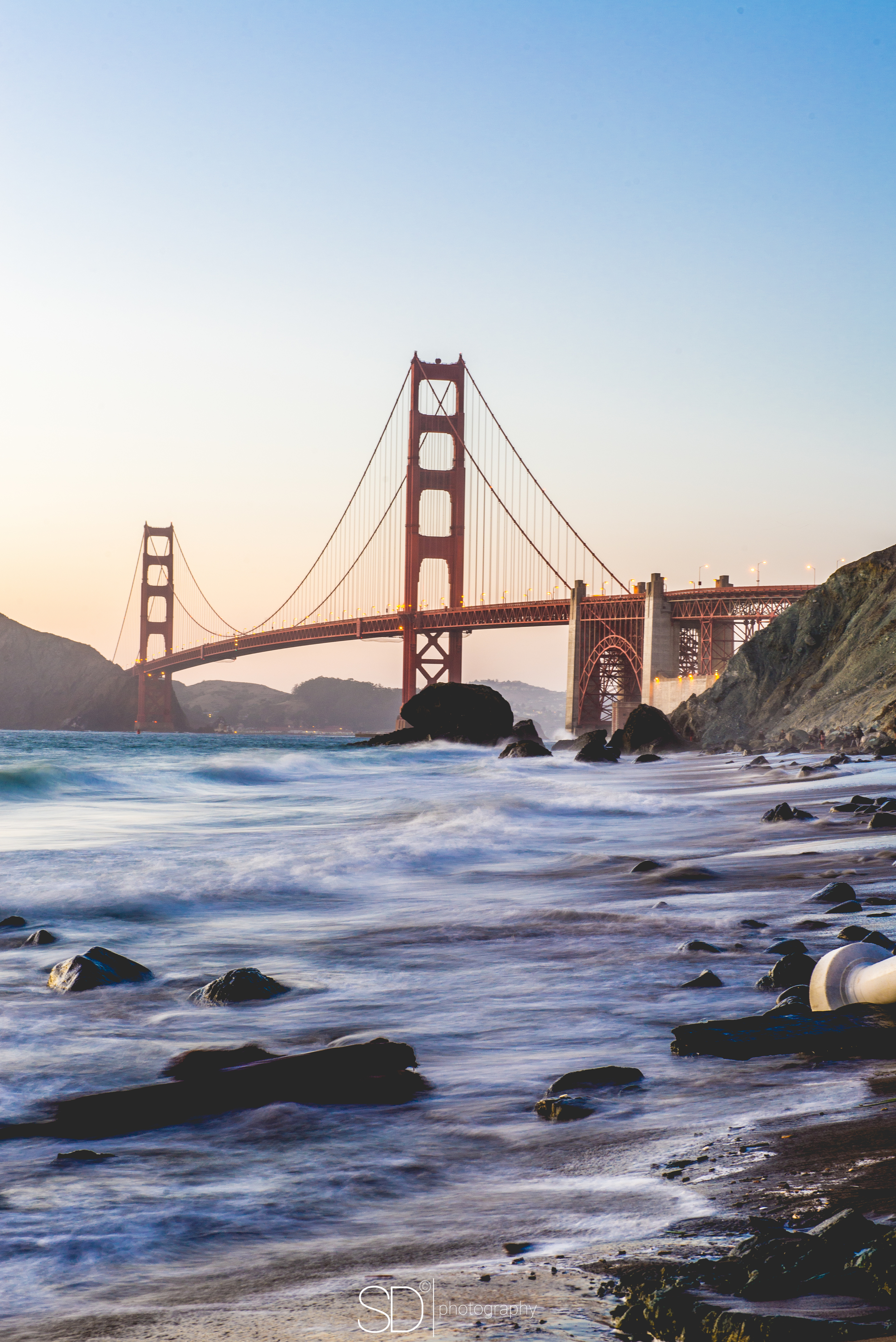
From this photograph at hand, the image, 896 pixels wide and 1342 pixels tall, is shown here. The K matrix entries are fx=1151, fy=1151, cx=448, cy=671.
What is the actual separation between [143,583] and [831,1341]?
99698 millimetres

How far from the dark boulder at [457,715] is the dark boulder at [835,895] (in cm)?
4363

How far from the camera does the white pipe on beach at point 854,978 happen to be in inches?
156

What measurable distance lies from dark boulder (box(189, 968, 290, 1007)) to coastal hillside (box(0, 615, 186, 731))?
107277 millimetres

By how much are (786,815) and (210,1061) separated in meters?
9.84

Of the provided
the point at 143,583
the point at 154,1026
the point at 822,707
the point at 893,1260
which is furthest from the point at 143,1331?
the point at 143,583

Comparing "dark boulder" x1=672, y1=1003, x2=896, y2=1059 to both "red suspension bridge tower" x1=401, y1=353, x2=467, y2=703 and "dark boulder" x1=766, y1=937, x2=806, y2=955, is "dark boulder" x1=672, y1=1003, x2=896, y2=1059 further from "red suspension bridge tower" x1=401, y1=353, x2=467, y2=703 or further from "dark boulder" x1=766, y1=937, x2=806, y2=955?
"red suspension bridge tower" x1=401, y1=353, x2=467, y2=703

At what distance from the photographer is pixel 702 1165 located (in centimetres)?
287

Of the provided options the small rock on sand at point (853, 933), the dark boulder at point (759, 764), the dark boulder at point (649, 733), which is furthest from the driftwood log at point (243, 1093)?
the dark boulder at point (649, 733)

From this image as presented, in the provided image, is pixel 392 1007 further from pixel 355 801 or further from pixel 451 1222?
pixel 355 801

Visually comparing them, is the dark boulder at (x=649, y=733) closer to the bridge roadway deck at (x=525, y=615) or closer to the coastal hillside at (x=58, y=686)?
the bridge roadway deck at (x=525, y=615)

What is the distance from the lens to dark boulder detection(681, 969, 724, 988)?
507 centimetres

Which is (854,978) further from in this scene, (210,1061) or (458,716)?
(458,716)

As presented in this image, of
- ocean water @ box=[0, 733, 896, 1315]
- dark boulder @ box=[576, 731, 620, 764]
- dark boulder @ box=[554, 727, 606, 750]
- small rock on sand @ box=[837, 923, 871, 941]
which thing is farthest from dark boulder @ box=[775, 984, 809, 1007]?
dark boulder @ box=[554, 727, 606, 750]

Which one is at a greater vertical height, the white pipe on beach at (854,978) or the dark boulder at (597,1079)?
the white pipe on beach at (854,978)
